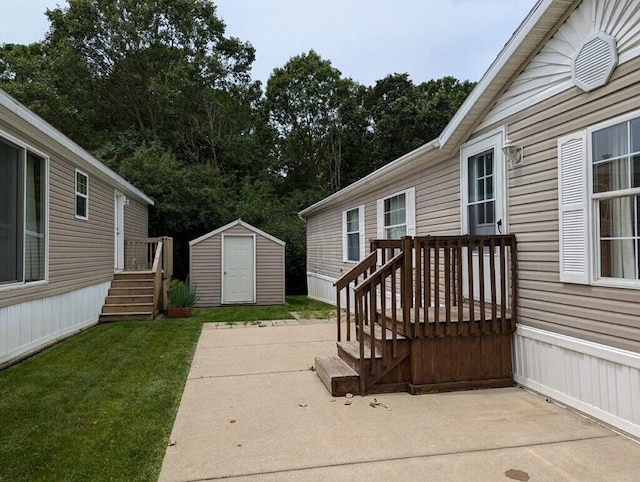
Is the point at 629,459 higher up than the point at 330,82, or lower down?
lower down

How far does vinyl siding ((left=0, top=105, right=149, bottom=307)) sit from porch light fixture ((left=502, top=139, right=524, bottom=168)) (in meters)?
5.73

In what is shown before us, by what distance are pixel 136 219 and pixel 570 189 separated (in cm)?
1202

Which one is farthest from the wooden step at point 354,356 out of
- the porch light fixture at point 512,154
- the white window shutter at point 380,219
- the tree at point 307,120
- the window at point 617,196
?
the tree at point 307,120

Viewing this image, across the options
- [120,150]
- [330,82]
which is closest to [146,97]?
[120,150]

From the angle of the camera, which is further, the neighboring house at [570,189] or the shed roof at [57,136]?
the shed roof at [57,136]

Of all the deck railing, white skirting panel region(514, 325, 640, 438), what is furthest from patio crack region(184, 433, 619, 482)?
the deck railing

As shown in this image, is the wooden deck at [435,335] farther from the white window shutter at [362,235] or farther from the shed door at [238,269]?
the shed door at [238,269]

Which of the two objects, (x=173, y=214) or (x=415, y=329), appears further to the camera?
(x=173, y=214)

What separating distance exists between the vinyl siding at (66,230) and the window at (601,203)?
6125mm

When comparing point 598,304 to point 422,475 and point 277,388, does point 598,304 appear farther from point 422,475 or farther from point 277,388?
point 277,388

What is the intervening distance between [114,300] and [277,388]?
6.66 metres

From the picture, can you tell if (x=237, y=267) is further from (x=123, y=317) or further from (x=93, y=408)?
(x=93, y=408)

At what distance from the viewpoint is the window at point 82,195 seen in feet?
28.2

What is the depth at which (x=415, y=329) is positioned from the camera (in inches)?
177
